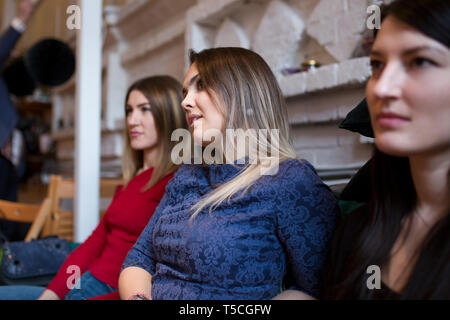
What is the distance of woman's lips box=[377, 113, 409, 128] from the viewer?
550 mm

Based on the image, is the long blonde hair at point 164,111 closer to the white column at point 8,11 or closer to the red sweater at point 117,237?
the red sweater at point 117,237

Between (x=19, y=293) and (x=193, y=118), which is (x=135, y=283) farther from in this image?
(x=19, y=293)

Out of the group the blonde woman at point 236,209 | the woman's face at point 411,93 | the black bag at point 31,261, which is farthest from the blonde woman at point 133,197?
the woman's face at point 411,93

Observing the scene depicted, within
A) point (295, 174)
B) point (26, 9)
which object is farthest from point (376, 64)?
point (26, 9)

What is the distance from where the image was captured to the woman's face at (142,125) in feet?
→ 4.84

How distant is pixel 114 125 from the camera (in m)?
3.10

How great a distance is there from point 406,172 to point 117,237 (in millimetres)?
1017

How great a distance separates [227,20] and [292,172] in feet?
4.40

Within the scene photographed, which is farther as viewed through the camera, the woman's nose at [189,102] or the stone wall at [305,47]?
the stone wall at [305,47]

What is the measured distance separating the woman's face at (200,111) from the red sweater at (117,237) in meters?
0.44

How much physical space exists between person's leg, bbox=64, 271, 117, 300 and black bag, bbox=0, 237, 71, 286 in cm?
24

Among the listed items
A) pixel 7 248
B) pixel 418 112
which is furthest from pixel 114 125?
pixel 418 112

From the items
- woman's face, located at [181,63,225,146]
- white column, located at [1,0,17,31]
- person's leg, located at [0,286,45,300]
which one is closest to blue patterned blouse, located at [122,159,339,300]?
woman's face, located at [181,63,225,146]

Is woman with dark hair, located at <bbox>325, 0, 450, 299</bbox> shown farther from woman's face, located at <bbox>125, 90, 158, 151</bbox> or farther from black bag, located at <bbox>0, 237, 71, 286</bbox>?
black bag, located at <bbox>0, 237, 71, 286</bbox>
